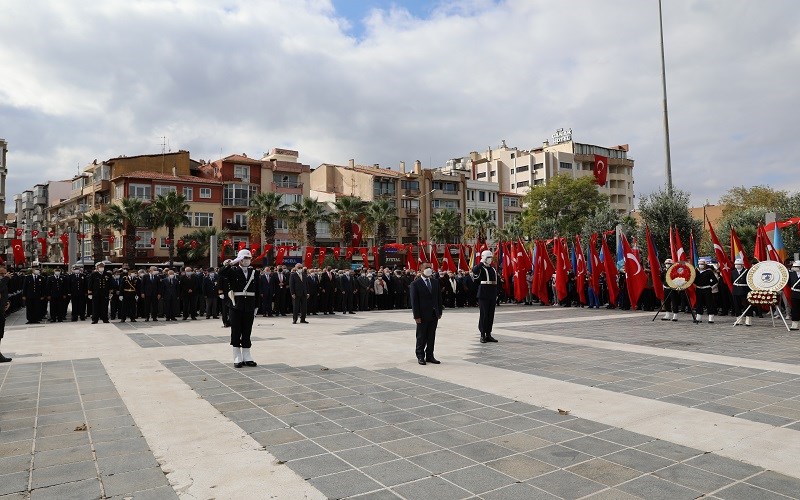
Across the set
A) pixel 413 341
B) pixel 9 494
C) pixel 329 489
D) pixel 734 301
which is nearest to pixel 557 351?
pixel 413 341

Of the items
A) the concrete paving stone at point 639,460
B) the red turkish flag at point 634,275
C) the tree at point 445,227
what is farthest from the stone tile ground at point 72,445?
the tree at point 445,227

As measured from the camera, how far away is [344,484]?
4191 millimetres

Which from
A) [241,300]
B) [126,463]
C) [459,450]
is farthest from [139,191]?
[459,450]

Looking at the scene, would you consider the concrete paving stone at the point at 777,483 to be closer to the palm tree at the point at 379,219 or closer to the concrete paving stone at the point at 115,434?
the concrete paving stone at the point at 115,434

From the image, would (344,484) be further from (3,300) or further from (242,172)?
(242,172)

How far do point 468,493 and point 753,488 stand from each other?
6.57 feet

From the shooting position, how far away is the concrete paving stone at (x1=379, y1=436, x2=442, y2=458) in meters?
4.91

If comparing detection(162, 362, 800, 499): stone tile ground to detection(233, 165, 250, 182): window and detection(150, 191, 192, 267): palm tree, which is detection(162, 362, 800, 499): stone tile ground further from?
detection(233, 165, 250, 182): window

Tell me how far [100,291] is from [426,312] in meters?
13.5

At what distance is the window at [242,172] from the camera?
207ft

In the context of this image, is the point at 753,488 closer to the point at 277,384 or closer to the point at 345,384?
the point at 345,384

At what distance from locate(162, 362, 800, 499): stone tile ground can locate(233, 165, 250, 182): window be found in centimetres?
5853

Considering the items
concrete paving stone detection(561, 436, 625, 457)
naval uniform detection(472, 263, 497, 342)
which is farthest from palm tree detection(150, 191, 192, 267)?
concrete paving stone detection(561, 436, 625, 457)

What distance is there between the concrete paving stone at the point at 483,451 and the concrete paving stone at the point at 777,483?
179 centimetres
